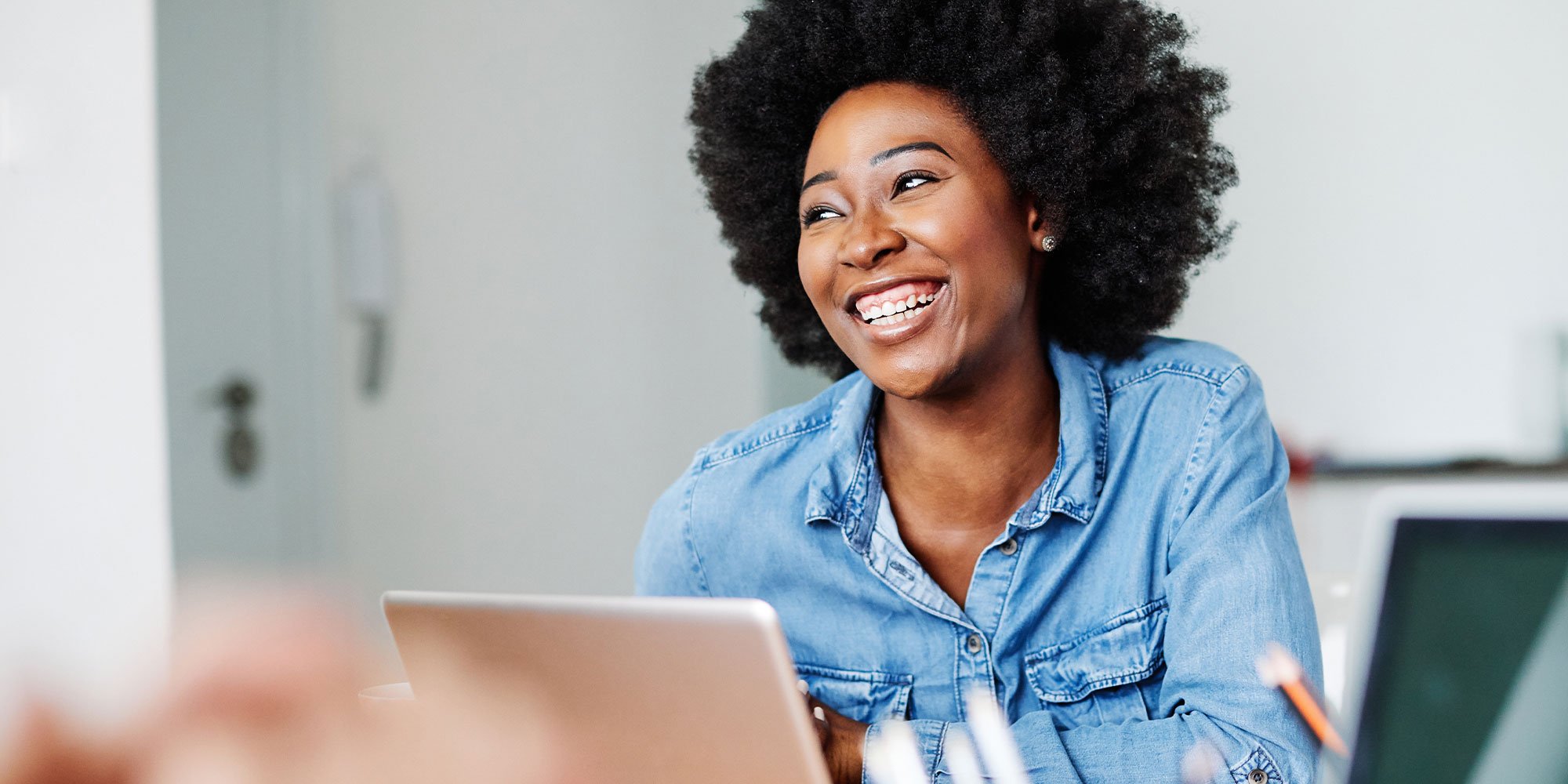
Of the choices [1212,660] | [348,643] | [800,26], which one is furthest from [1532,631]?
[800,26]

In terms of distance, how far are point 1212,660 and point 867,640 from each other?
377 millimetres

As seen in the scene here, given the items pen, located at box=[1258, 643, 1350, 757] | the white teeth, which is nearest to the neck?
the white teeth

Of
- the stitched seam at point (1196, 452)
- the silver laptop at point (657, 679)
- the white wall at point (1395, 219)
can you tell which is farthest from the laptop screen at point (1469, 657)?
the white wall at point (1395, 219)

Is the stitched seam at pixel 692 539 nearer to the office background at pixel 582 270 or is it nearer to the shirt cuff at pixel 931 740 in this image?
the shirt cuff at pixel 931 740

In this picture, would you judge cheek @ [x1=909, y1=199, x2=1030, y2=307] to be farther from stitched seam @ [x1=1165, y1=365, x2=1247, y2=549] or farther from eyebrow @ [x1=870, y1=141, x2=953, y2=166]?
stitched seam @ [x1=1165, y1=365, x2=1247, y2=549]

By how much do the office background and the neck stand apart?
1.23 meters

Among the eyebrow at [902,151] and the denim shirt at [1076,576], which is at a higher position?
the eyebrow at [902,151]

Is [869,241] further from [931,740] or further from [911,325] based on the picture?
[931,740]

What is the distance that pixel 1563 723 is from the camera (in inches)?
16.7

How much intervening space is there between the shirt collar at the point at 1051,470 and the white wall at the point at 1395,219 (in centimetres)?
164

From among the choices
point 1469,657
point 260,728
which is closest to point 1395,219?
point 1469,657

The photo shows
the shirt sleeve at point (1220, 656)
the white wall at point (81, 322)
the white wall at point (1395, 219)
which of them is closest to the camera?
the shirt sleeve at point (1220, 656)

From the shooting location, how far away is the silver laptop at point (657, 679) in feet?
2.21

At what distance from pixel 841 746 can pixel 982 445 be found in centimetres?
43
